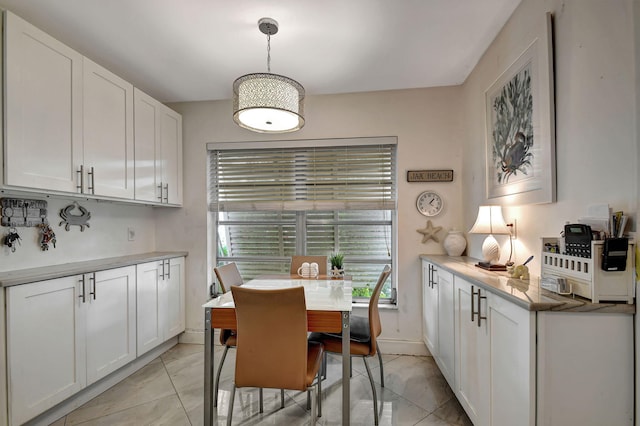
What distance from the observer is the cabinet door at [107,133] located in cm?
221

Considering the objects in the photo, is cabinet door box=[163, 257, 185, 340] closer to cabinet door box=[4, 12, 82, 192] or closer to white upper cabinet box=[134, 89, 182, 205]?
white upper cabinet box=[134, 89, 182, 205]

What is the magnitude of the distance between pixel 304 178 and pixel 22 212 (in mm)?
2273

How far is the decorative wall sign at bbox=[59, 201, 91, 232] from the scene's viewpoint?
7.82 ft

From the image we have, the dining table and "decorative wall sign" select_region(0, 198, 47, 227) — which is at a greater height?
"decorative wall sign" select_region(0, 198, 47, 227)

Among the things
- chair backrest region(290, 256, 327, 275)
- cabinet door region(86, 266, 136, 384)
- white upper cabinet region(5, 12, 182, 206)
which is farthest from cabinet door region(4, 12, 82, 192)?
chair backrest region(290, 256, 327, 275)

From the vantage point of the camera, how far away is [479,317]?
166 cm

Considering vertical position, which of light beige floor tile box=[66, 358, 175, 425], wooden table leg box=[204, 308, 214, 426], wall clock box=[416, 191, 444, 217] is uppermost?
wall clock box=[416, 191, 444, 217]

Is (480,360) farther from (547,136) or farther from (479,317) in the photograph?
(547,136)

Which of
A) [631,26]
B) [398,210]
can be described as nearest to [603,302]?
[631,26]

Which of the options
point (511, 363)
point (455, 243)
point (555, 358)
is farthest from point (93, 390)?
point (455, 243)

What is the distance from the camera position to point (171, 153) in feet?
10.6

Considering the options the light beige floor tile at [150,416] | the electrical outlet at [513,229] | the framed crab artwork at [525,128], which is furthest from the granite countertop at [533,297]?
the light beige floor tile at [150,416]

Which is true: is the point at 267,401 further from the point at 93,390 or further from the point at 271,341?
the point at 93,390

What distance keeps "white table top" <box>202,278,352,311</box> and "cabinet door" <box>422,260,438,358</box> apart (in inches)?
30.0
